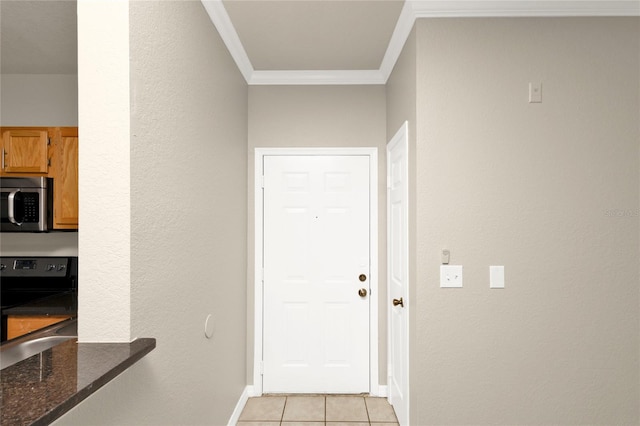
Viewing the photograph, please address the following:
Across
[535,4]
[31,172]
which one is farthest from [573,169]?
[31,172]

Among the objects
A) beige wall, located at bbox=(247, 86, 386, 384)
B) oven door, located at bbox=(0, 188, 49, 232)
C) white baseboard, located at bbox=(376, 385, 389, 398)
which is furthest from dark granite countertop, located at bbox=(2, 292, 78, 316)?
white baseboard, located at bbox=(376, 385, 389, 398)

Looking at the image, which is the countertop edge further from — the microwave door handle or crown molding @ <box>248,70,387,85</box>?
crown molding @ <box>248,70,387,85</box>

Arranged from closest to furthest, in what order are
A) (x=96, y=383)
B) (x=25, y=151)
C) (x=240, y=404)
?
(x=96, y=383) → (x=25, y=151) → (x=240, y=404)

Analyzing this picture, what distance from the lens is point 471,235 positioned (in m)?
2.13

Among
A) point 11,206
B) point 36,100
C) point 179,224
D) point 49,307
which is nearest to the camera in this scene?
point 179,224

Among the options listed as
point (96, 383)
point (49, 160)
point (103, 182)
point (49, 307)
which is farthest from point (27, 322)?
point (96, 383)

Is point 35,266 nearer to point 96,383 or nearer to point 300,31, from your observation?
point 96,383

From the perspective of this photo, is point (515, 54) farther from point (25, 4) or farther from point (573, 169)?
point (25, 4)

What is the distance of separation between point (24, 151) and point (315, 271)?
233 centimetres

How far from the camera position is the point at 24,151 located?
2.68 m

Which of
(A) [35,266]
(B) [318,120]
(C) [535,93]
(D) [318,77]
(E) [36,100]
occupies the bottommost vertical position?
(A) [35,266]

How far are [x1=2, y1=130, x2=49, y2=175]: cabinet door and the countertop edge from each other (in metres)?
2.09

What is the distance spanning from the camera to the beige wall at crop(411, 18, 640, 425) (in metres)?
2.12

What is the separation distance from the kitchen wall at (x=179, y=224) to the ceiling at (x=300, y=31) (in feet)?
0.80
